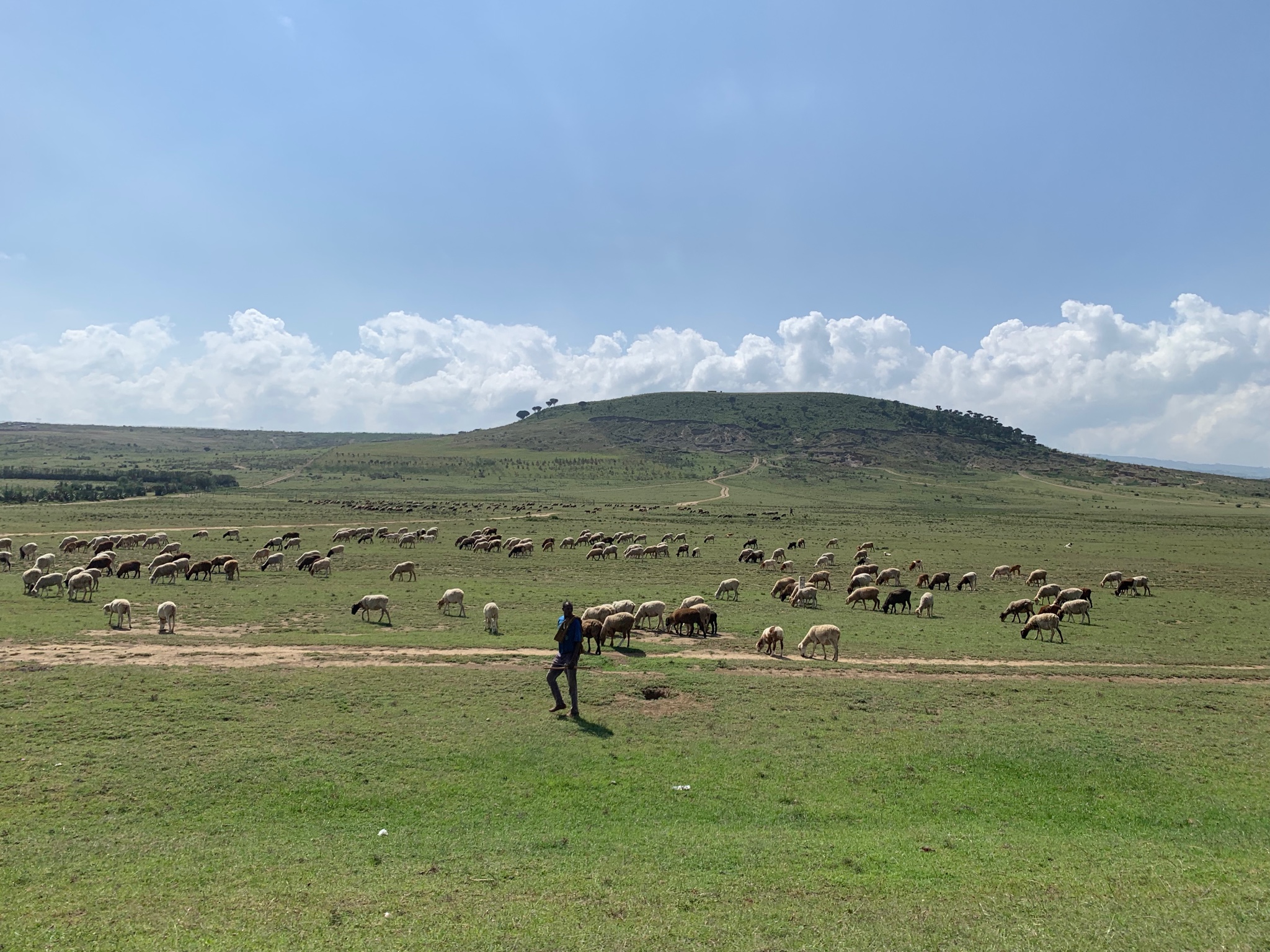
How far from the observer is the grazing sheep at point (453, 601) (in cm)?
2912

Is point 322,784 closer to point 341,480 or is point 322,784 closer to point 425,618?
point 425,618

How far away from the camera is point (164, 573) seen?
35.4 m

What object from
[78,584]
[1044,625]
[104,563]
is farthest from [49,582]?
[1044,625]

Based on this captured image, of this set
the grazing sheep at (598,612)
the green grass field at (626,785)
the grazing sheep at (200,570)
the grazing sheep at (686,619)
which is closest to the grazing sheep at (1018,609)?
the green grass field at (626,785)

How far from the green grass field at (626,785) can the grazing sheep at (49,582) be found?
4.42 feet

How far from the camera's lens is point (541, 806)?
445 inches

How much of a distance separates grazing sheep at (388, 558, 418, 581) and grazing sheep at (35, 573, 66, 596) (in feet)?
48.7

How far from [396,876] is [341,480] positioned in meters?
138

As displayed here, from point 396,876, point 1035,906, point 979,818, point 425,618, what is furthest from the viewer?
point 425,618

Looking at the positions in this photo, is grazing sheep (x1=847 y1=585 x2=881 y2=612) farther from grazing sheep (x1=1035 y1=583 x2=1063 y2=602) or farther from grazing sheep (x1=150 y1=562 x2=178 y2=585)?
grazing sheep (x1=150 y1=562 x2=178 y2=585)

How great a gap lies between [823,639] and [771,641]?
1.75 metres

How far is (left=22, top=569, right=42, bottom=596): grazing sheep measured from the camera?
103 feet

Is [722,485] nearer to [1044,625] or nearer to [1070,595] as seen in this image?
[1070,595]

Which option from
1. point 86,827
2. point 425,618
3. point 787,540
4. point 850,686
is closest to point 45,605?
point 425,618
